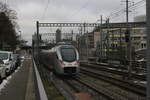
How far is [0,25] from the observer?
50.8m

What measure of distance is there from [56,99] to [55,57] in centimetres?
1294

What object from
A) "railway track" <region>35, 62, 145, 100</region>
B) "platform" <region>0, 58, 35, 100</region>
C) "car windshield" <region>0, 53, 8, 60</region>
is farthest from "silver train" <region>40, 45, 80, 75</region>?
"car windshield" <region>0, 53, 8, 60</region>

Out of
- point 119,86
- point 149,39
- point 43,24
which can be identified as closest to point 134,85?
point 119,86

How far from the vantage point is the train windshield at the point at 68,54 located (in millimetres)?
24859

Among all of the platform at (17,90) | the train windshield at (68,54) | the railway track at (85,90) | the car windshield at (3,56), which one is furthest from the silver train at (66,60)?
the car windshield at (3,56)

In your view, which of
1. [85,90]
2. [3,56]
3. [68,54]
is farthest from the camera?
[3,56]

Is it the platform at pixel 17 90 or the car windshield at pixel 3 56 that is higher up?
the car windshield at pixel 3 56

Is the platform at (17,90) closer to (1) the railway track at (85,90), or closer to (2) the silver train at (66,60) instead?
(1) the railway track at (85,90)

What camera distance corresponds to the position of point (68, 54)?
25188 millimetres

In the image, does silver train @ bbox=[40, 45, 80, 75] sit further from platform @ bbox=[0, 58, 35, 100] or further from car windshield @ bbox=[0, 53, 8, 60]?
car windshield @ bbox=[0, 53, 8, 60]

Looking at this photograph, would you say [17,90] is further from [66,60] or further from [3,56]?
[3,56]

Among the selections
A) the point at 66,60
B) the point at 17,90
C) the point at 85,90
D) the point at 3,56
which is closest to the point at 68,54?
the point at 66,60

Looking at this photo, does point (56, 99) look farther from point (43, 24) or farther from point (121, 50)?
point (43, 24)

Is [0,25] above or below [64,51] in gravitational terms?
above
